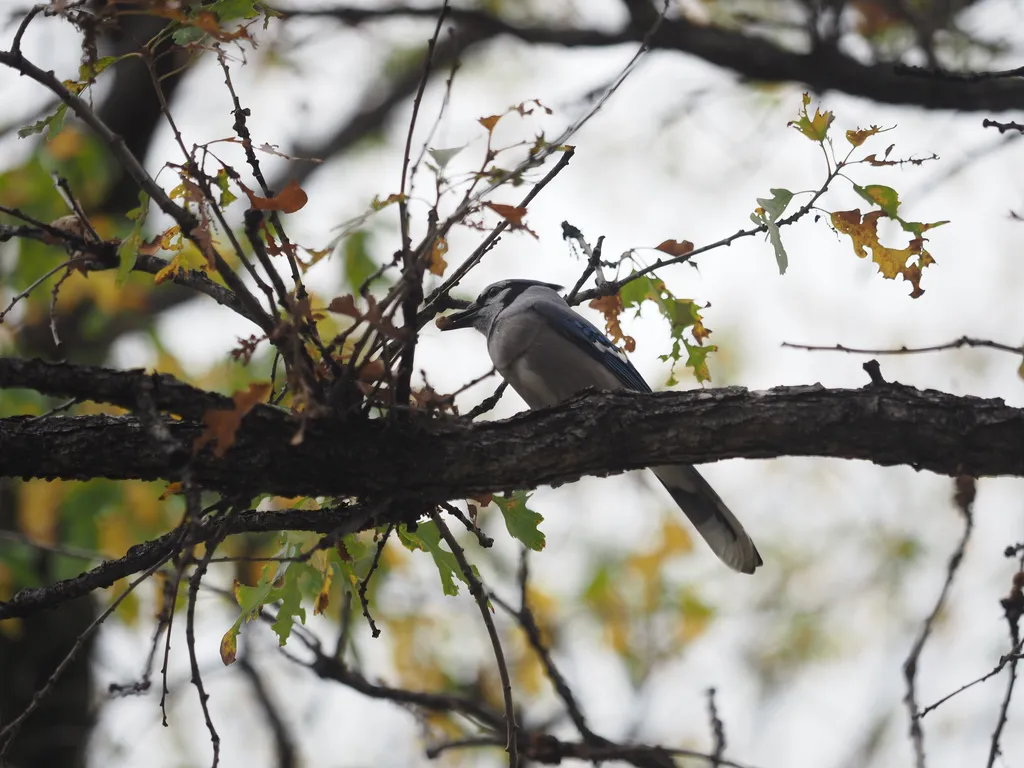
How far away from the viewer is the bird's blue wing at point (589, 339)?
4.86m

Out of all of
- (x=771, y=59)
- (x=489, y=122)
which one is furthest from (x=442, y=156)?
(x=771, y=59)

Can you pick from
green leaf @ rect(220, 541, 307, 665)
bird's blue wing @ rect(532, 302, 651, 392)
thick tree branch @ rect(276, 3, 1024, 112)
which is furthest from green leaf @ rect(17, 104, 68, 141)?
thick tree branch @ rect(276, 3, 1024, 112)

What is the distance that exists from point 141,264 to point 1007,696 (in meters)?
2.92

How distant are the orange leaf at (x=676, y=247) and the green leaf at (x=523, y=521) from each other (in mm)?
866

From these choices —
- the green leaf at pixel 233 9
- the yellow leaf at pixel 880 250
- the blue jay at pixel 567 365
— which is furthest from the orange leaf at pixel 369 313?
the blue jay at pixel 567 365

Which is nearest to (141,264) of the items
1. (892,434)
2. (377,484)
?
(377,484)

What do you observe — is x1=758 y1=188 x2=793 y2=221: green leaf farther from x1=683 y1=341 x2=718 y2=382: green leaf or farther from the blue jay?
the blue jay

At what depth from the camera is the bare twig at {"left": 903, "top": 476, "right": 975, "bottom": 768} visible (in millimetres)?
3250

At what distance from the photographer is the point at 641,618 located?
8.05 metres

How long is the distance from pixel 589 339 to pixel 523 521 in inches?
77.1

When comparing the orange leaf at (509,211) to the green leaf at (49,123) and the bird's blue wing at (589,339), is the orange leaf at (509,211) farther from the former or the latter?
the bird's blue wing at (589,339)

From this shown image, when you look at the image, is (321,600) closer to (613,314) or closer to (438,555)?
(438,555)

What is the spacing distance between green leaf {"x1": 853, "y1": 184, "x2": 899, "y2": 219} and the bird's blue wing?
6.69ft

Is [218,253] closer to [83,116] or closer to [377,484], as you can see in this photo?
[83,116]
